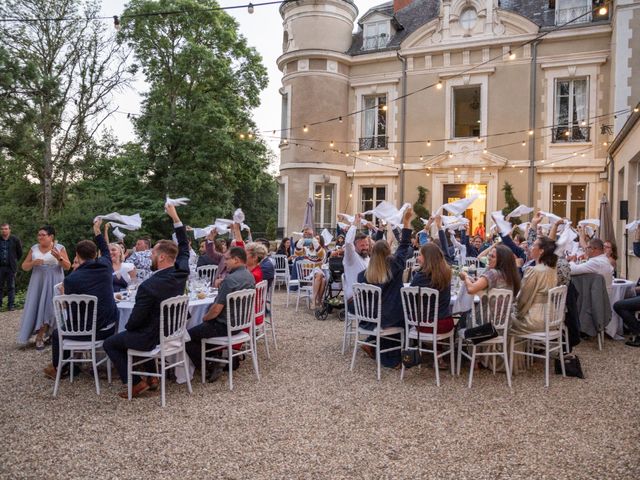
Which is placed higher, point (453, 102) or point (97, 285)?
point (453, 102)

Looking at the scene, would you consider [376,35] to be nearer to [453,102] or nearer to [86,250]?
[453,102]

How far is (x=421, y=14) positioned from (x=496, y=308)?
16.1 metres

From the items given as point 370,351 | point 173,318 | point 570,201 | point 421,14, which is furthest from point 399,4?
point 173,318

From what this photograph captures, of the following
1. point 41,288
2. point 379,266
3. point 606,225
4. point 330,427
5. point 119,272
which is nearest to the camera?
point 330,427

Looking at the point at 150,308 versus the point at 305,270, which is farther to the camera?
the point at 305,270

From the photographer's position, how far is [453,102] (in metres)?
16.3

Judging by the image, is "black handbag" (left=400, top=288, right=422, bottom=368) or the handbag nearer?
"black handbag" (left=400, top=288, right=422, bottom=368)

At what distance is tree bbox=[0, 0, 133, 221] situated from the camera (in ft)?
48.3

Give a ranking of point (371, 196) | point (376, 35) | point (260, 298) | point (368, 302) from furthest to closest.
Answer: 1. point (371, 196)
2. point (376, 35)
3. point (260, 298)
4. point (368, 302)

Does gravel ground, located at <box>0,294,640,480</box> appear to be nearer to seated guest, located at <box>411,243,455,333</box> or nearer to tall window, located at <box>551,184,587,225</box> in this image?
seated guest, located at <box>411,243,455,333</box>

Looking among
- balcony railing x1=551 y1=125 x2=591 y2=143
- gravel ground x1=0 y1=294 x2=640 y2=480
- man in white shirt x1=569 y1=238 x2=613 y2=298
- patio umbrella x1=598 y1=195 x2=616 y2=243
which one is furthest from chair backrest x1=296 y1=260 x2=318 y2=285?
balcony railing x1=551 y1=125 x2=591 y2=143

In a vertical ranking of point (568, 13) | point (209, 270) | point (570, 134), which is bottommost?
point (209, 270)

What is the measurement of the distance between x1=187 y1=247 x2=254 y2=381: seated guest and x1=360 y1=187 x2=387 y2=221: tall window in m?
12.7

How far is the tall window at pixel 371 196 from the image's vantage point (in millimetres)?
17547
